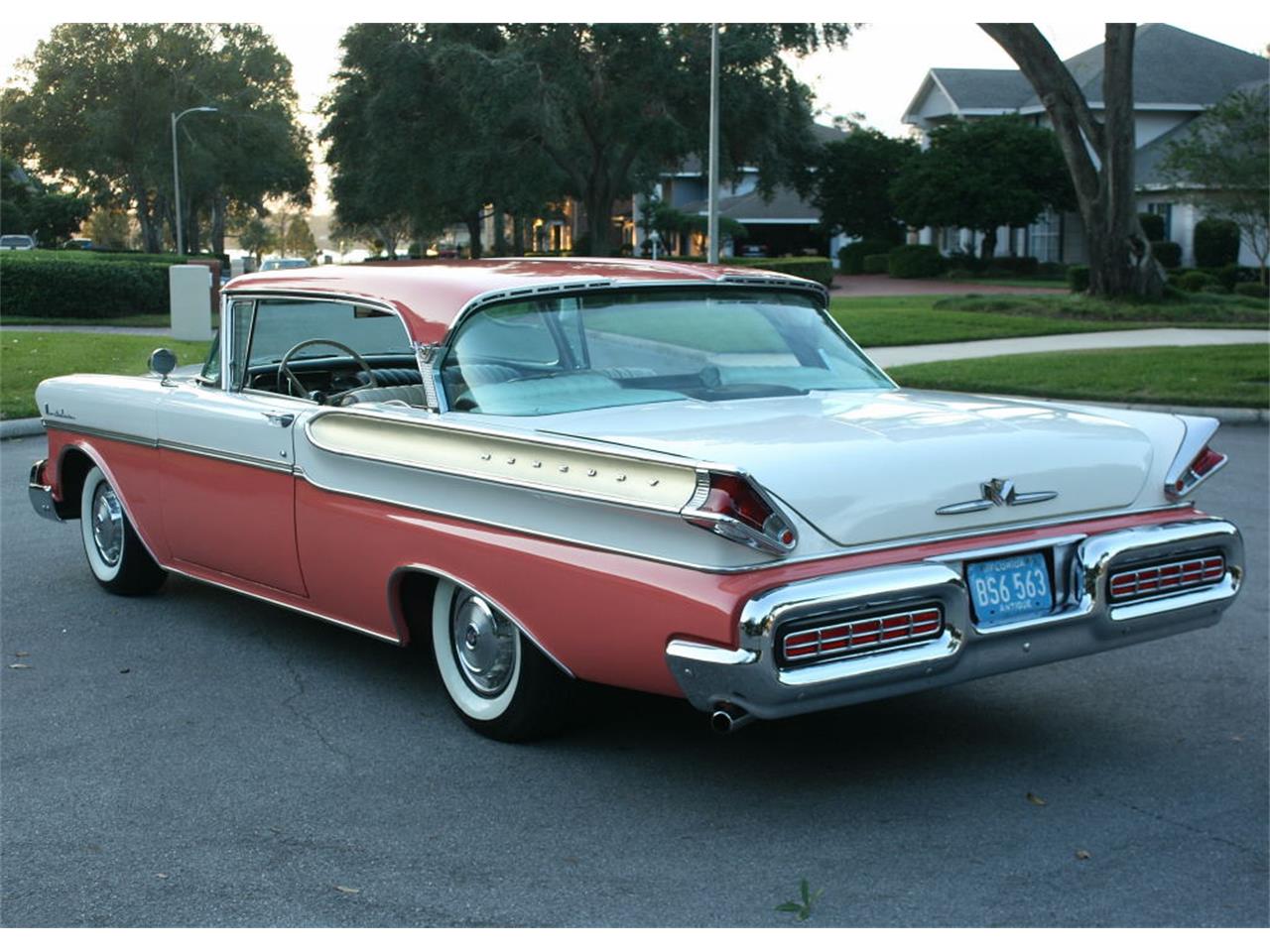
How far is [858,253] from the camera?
2381 inches

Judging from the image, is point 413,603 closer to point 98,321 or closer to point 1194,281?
point 98,321

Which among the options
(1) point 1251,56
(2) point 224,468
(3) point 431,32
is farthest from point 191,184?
(2) point 224,468

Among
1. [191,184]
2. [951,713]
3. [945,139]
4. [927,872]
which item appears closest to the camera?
[927,872]

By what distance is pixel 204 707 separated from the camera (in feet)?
17.3

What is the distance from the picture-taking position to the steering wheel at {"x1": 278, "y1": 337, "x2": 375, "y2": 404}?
18.3 ft

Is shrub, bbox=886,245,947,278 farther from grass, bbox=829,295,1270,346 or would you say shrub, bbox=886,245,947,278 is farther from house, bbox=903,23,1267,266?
grass, bbox=829,295,1270,346

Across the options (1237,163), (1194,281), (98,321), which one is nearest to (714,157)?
(98,321)

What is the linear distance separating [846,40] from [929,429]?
39931 mm

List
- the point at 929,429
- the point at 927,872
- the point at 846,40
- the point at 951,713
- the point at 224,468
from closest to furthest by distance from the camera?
1. the point at 927,872
2. the point at 929,429
3. the point at 951,713
4. the point at 224,468
5. the point at 846,40

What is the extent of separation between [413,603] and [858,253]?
187 feet

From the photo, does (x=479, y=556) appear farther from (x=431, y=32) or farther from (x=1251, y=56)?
(x=1251, y=56)

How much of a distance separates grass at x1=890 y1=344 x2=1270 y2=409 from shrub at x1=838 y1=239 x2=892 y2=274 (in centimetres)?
4066

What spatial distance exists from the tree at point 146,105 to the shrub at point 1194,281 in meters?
40.1

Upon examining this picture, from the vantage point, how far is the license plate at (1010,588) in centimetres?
419
